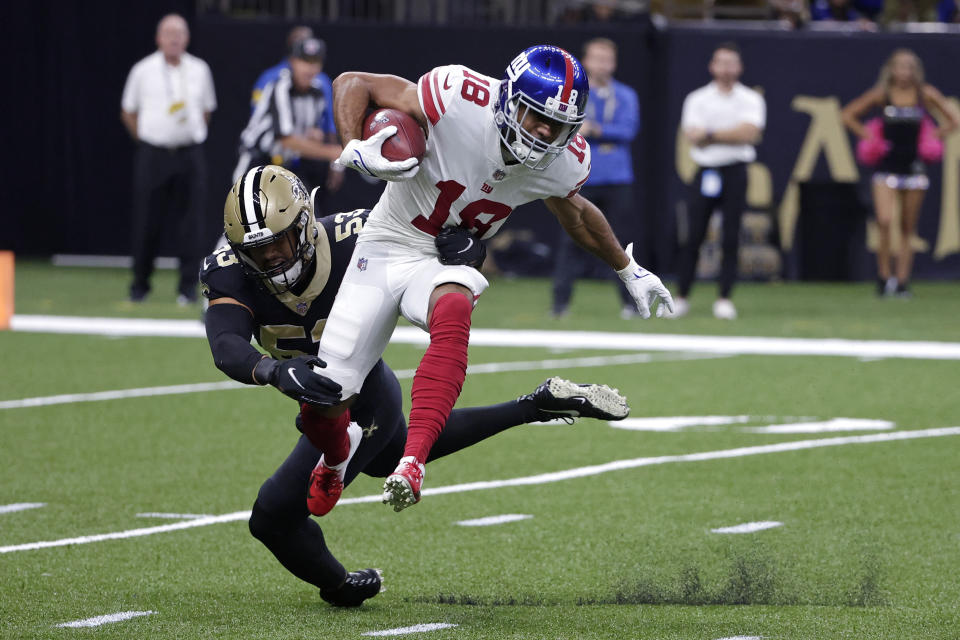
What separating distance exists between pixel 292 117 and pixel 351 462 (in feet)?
24.3

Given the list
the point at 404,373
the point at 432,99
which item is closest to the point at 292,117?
the point at 404,373

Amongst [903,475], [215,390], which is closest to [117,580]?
[903,475]

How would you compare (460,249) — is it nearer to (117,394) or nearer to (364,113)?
(364,113)

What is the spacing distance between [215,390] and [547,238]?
771 centimetres

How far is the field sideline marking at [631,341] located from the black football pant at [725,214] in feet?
3.56

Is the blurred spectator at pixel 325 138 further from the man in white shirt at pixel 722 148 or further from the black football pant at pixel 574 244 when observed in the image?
the man in white shirt at pixel 722 148

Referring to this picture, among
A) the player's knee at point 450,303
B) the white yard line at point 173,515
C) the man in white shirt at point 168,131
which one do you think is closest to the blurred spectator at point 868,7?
the man in white shirt at point 168,131

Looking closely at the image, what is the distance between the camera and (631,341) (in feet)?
38.5

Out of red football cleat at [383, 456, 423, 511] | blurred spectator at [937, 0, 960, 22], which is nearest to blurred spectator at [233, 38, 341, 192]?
red football cleat at [383, 456, 423, 511]

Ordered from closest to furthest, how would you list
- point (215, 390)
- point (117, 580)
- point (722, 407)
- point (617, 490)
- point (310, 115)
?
1. point (117, 580)
2. point (617, 490)
3. point (722, 407)
4. point (215, 390)
5. point (310, 115)

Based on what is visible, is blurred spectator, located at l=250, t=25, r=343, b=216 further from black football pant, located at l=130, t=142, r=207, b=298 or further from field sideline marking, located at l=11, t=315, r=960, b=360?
field sideline marking, located at l=11, t=315, r=960, b=360

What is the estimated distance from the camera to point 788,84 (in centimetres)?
1622

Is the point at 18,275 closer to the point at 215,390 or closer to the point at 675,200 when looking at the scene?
the point at 675,200

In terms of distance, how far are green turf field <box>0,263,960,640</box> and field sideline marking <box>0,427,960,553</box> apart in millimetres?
51
